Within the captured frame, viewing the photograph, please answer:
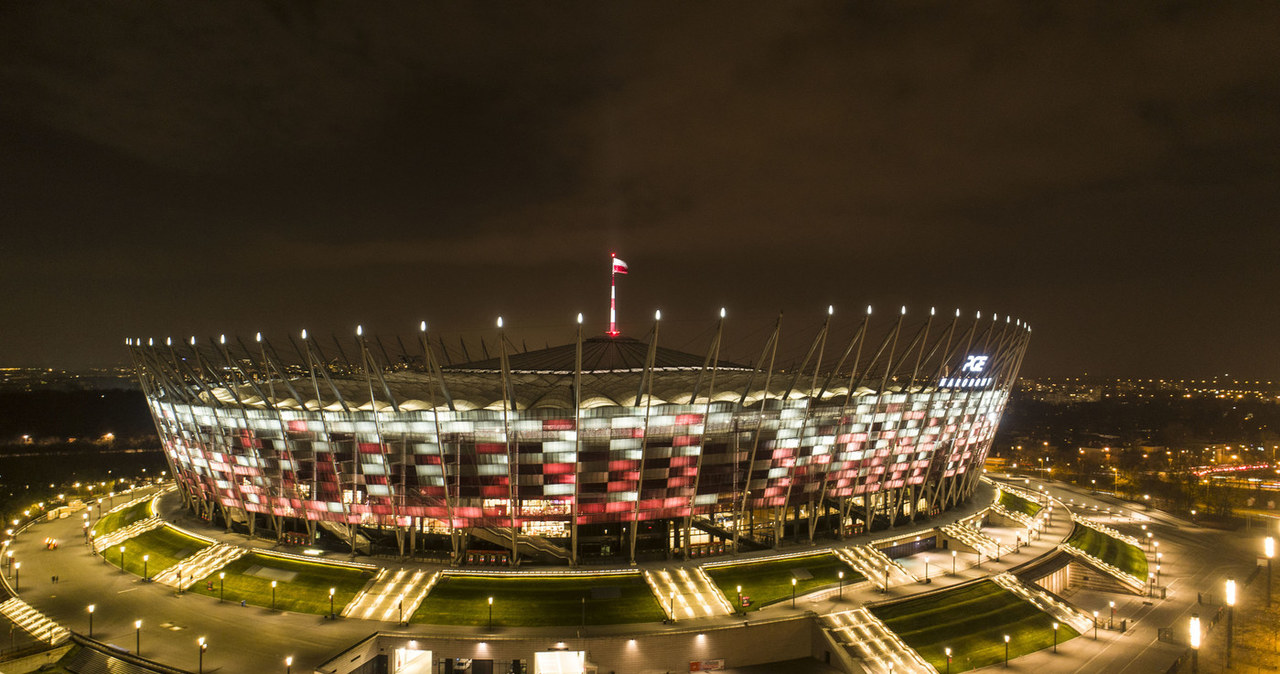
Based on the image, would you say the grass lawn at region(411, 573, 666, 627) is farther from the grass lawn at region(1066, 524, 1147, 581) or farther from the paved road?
the grass lawn at region(1066, 524, 1147, 581)

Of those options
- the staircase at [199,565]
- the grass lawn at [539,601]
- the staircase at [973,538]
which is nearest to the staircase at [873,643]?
the grass lawn at [539,601]

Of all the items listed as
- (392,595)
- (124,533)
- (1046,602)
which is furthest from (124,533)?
(1046,602)

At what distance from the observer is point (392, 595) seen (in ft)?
220

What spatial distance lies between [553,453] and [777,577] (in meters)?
27.3

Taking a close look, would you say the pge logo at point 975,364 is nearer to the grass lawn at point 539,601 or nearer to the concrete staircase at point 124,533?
the grass lawn at point 539,601

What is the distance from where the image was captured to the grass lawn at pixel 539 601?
207 feet

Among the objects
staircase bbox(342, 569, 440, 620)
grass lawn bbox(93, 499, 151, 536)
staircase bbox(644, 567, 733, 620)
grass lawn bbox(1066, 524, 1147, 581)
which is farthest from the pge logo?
grass lawn bbox(93, 499, 151, 536)

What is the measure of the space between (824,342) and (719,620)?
35651 millimetres

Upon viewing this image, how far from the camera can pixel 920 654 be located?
2394 inches

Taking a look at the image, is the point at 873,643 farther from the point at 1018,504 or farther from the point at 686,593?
the point at 1018,504

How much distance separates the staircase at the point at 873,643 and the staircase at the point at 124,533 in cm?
8513

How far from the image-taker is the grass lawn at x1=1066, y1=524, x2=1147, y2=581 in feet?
286

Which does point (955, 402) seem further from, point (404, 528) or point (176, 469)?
point (176, 469)

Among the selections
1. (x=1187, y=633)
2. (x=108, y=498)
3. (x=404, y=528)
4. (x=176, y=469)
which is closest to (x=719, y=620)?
(x=404, y=528)
